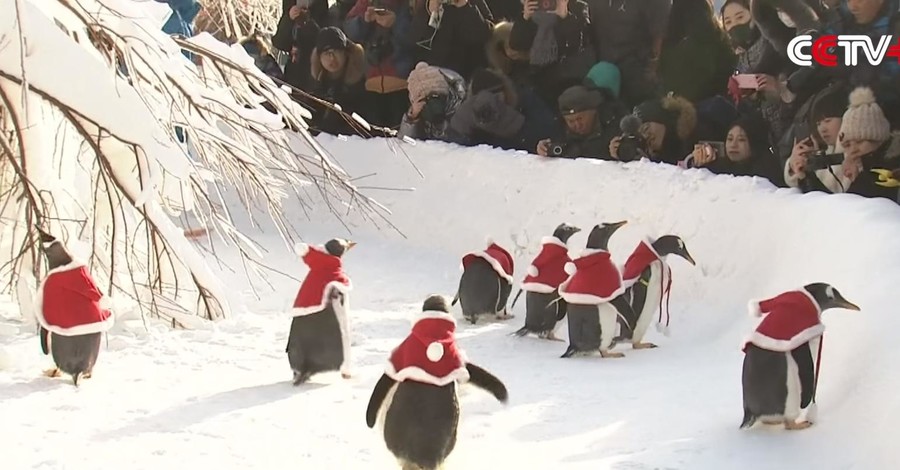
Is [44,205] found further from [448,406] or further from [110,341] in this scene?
[448,406]

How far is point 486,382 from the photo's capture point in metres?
3.16

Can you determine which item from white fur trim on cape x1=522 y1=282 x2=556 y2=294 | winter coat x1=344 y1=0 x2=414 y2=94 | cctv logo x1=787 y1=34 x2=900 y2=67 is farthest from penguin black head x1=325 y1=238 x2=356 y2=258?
winter coat x1=344 y1=0 x2=414 y2=94

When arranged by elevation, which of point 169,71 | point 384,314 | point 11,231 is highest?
point 169,71

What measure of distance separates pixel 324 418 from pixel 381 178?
14.5 ft

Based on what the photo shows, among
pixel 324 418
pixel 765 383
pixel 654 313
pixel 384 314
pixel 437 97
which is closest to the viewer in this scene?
pixel 765 383

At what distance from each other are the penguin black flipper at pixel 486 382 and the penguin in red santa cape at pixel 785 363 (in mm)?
766

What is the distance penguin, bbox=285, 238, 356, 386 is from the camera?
401cm

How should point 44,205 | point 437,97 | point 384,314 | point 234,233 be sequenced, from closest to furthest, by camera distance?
point 44,205, point 234,233, point 384,314, point 437,97

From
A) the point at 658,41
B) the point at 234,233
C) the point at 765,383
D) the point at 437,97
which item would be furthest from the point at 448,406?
the point at 437,97

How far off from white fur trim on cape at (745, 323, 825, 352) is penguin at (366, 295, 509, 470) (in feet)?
3.01

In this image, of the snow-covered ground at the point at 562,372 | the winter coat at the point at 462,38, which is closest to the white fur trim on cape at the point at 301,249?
the snow-covered ground at the point at 562,372

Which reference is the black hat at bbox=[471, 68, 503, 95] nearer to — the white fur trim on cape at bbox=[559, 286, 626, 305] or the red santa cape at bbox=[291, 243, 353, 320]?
the white fur trim on cape at bbox=[559, 286, 626, 305]

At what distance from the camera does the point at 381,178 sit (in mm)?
7898

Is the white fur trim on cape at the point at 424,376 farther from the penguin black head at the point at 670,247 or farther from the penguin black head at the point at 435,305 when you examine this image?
the penguin black head at the point at 670,247
